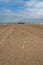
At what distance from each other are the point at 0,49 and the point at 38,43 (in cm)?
26

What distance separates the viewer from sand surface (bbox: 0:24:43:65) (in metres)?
0.77

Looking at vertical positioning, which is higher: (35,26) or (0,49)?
(35,26)

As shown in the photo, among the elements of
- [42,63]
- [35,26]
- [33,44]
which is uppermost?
[35,26]

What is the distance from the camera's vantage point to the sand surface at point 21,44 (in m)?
0.77

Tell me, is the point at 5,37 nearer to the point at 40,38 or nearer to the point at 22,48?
the point at 22,48

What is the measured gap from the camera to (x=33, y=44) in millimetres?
813

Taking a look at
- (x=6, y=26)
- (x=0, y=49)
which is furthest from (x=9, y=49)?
(x=6, y=26)

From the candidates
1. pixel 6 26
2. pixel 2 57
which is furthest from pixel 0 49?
pixel 6 26

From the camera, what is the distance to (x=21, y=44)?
0.84 m

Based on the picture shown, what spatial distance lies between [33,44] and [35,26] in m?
0.13

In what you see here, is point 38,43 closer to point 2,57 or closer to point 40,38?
point 40,38

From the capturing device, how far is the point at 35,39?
83 cm

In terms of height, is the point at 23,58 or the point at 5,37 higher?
the point at 5,37

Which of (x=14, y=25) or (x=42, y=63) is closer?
(x=42, y=63)
